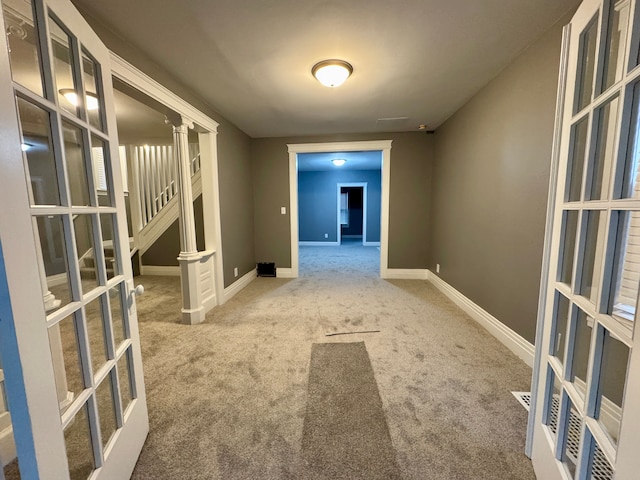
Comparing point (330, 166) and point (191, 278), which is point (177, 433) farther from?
point (330, 166)

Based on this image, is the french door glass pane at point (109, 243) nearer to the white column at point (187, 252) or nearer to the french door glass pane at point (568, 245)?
the white column at point (187, 252)

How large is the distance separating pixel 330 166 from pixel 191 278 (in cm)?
558

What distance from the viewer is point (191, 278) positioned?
2771 millimetres

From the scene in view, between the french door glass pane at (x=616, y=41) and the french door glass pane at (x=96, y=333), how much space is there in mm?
1946

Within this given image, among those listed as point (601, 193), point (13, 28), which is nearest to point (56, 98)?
point (13, 28)

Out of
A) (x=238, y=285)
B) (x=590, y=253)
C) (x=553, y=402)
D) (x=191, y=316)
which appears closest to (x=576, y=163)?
(x=590, y=253)

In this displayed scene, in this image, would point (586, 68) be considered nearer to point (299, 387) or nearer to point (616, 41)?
point (616, 41)

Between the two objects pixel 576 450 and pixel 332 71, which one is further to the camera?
pixel 332 71

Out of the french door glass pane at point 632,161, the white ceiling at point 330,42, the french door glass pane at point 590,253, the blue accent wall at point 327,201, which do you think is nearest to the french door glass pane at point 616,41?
the french door glass pane at point 632,161

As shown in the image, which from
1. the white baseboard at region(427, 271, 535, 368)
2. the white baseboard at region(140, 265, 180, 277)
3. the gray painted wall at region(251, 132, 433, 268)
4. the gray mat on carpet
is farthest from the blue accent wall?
the gray mat on carpet

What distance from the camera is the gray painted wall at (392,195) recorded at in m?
4.20

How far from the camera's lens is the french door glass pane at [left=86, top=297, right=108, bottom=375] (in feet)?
3.32

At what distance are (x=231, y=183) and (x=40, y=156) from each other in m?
2.84

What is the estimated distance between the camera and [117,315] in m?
1.23
